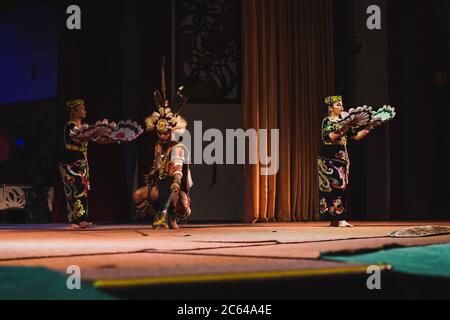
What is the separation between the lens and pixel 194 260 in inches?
123

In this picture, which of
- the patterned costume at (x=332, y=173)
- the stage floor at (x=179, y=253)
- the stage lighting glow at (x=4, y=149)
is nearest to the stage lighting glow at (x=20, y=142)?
the stage lighting glow at (x=4, y=149)

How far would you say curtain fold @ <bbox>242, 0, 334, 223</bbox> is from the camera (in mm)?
7660

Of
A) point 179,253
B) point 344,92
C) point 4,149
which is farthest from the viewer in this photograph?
point 4,149

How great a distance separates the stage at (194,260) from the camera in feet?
7.91

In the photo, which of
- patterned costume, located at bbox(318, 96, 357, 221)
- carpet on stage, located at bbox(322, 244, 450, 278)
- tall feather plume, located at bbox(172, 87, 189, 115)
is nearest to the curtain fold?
patterned costume, located at bbox(318, 96, 357, 221)

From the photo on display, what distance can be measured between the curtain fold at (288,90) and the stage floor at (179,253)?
2641 mm

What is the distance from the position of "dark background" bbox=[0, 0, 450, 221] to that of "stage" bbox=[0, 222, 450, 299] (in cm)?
270

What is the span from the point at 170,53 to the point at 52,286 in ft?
18.1

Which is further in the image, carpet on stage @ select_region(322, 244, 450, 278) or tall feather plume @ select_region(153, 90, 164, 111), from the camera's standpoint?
tall feather plume @ select_region(153, 90, 164, 111)

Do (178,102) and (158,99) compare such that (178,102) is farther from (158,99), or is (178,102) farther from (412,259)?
(412,259)

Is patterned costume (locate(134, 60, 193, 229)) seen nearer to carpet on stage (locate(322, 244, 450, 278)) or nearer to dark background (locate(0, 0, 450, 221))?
dark background (locate(0, 0, 450, 221))

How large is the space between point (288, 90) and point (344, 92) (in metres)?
0.68

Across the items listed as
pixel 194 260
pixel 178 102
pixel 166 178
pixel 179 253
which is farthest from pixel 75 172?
pixel 194 260
